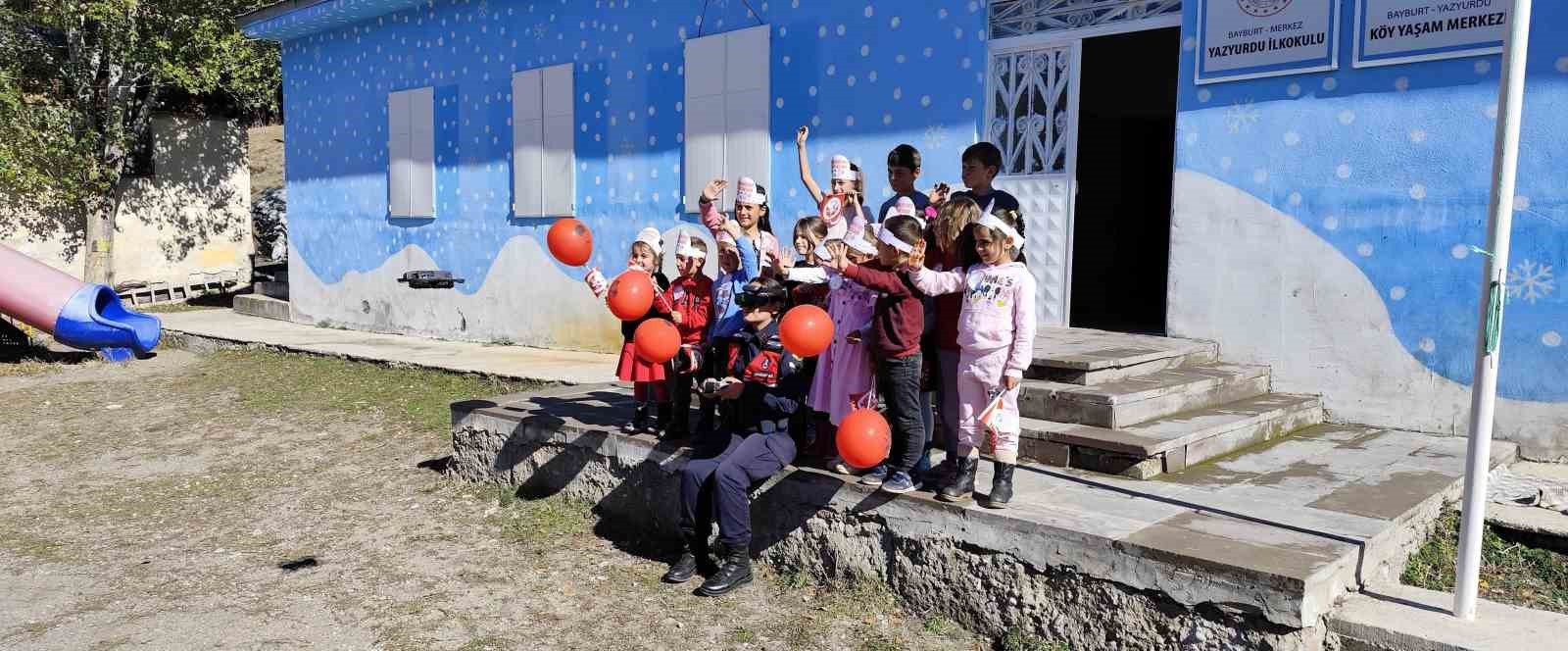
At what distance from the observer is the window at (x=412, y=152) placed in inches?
495

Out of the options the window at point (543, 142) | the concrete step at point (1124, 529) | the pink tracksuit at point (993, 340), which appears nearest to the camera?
the concrete step at point (1124, 529)

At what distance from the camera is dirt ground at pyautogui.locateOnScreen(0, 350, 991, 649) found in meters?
4.26

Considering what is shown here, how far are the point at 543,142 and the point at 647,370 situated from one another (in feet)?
20.8

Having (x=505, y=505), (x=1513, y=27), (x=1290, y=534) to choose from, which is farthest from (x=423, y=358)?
(x=1513, y=27)

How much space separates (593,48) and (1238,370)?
268 inches

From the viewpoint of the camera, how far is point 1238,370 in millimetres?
6344

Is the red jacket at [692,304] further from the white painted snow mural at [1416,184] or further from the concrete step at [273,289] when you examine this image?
the concrete step at [273,289]

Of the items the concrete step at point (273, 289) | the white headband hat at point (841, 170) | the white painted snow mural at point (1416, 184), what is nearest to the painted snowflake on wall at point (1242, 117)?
the white painted snow mural at point (1416, 184)

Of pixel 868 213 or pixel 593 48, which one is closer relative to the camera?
pixel 868 213

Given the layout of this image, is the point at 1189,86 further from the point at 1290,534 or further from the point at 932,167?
the point at 1290,534

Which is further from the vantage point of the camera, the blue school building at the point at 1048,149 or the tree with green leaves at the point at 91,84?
the tree with green leaves at the point at 91,84

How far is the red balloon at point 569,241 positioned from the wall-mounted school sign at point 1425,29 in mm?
4223

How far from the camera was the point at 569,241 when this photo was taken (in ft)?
17.4

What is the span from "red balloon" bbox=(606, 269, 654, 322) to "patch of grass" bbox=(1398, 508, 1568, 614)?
10.6 feet
